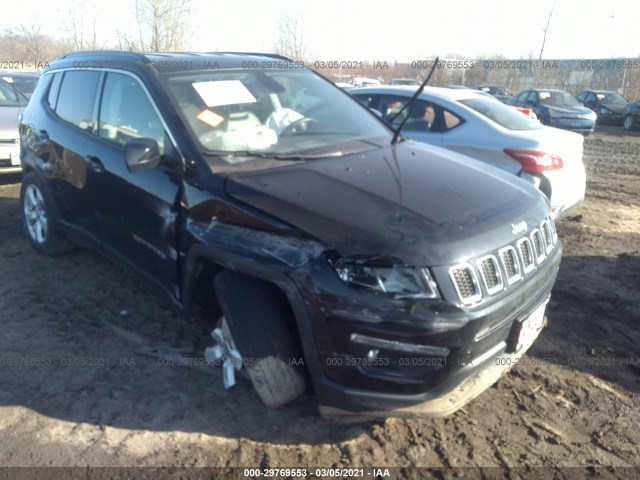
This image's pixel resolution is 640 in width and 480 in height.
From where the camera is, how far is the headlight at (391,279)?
7.97 feet

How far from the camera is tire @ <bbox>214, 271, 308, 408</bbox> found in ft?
9.20

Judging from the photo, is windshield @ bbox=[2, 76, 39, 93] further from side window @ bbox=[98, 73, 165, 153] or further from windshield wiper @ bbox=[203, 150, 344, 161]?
windshield wiper @ bbox=[203, 150, 344, 161]

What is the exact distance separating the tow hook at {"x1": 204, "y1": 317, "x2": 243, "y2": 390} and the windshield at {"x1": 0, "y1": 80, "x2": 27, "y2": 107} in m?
7.56

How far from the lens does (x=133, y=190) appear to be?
3516mm

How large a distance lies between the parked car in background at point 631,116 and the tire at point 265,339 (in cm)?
2074

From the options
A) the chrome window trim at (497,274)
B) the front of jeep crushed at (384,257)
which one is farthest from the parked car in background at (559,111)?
the chrome window trim at (497,274)

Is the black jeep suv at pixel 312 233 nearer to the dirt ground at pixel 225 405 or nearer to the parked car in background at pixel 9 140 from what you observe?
the dirt ground at pixel 225 405

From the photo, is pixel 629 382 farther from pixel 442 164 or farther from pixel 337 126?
pixel 337 126

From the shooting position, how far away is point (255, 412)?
3.13 metres

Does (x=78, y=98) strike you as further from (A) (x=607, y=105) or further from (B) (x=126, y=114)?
(A) (x=607, y=105)

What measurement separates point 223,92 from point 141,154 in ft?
2.47

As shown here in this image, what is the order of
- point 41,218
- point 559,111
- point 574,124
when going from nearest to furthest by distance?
point 41,218 < point 574,124 < point 559,111

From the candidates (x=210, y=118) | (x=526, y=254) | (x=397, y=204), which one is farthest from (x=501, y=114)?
(x=397, y=204)

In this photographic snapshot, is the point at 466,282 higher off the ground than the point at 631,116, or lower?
higher
